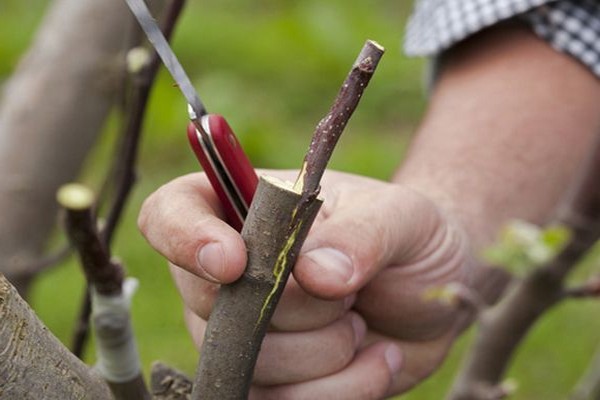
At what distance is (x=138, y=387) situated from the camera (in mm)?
745

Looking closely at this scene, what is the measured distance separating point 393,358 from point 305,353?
123 mm

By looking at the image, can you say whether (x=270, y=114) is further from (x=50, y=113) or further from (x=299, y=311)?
(x=299, y=311)

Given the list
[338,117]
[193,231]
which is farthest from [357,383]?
[338,117]

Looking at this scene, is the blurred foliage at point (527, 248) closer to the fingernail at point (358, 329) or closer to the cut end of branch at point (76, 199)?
the fingernail at point (358, 329)

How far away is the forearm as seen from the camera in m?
1.27

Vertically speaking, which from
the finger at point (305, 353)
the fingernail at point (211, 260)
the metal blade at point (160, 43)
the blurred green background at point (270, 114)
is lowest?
the blurred green background at point (270, 114)

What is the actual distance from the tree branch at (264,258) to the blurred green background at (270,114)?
5.76ft

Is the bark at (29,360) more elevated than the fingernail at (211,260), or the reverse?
the fingernail at (211,260)

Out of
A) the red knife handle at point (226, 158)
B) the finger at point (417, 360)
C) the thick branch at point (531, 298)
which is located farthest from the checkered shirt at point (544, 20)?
the red knife handle at point (226, 158)

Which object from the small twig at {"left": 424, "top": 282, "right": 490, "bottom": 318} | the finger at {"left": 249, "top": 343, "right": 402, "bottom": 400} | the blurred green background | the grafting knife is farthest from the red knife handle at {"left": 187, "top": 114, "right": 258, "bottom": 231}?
the blurred green background

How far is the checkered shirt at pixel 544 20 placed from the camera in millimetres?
1265

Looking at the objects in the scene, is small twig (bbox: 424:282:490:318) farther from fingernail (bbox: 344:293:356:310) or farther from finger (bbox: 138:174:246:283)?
finger (bbox: 138:174:246:283)

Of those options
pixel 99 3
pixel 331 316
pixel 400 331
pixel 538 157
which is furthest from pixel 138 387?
pixel 99 3

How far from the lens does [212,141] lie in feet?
2.26
